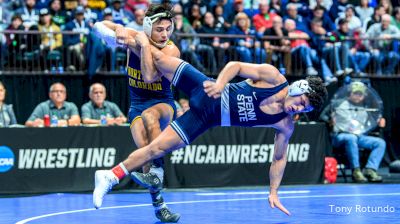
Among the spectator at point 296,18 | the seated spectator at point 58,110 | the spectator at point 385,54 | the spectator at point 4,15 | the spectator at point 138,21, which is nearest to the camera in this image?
the seated spectator at point 58,110

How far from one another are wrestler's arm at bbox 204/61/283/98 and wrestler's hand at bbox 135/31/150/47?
89 cm

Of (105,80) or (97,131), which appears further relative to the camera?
(105,80)

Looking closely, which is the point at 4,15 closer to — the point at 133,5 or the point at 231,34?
the point at 133,5

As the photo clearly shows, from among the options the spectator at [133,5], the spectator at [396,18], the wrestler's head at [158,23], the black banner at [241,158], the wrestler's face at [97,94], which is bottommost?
the black banner at [241,158]

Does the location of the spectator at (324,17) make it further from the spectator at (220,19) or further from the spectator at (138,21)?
the spectator at (138,21)

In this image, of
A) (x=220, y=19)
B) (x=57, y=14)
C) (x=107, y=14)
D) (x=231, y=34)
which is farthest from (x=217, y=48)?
(x=57, y=14)

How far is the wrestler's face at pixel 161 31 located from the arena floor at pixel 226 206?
193 centimetres

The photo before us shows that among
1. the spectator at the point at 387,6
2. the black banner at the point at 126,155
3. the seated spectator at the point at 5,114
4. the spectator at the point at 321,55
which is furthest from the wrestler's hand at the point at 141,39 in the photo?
the spectator at the point at 387,6

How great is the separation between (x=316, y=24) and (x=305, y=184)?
16.6ft

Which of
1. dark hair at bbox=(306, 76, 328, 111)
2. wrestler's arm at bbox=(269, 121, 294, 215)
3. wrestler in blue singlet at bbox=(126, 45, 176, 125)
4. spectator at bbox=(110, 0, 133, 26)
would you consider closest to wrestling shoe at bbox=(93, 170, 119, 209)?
wrestler in blue singlet at bbox=(126, 45, 176, 125)

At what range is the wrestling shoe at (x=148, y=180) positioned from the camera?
9.09m

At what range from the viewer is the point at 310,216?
973cm

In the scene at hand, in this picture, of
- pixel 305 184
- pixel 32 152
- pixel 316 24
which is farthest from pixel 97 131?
pixel 316 24

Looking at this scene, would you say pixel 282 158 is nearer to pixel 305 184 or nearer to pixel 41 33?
pixel 305 184
